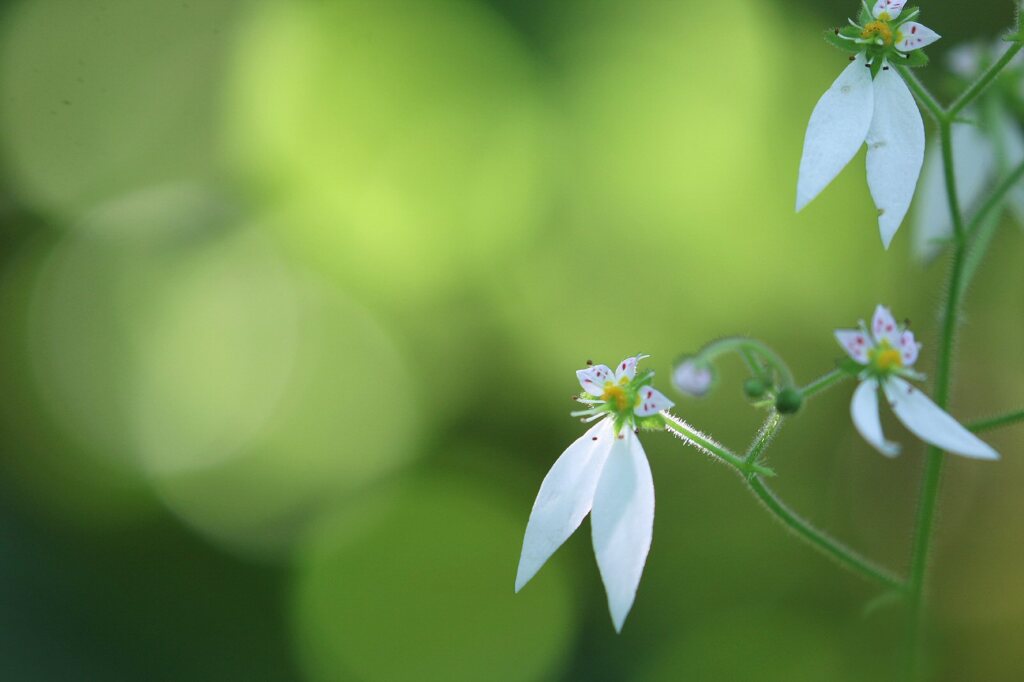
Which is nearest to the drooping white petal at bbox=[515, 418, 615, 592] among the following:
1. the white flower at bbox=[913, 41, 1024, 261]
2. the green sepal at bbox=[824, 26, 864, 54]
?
the green sepal at bbox=[824, 26, 864, 54]

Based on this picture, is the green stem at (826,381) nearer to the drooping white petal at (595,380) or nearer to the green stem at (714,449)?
the green stem at (714,449)

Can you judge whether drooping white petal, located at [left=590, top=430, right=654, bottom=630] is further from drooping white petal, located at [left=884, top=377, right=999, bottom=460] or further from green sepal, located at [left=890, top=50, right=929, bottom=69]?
green sepal, located at [left=890, top=50, right=929, bottom=69]

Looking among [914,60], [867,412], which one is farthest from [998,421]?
[914,60]

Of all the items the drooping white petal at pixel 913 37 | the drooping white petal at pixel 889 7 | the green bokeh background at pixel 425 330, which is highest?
the drooping white petal at pixel 889 7

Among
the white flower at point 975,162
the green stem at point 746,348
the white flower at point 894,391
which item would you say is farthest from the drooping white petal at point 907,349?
A: the white flower at point 975,162

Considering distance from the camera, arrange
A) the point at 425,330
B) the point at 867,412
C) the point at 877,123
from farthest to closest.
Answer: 1. the point at 425,330
2. the point at 877,123
3. the point at 867,412

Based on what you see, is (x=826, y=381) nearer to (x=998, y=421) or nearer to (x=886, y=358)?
(x=886, y=358)
